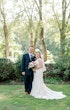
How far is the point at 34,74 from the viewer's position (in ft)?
29.7

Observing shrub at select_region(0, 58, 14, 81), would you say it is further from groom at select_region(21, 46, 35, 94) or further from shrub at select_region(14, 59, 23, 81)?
groom at select_region(21, 46, 35, 94)

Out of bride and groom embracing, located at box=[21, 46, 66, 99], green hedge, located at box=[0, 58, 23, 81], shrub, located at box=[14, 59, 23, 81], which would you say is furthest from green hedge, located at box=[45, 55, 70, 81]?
bride and groom embracing, located at box=[21, 46, 66, 99]

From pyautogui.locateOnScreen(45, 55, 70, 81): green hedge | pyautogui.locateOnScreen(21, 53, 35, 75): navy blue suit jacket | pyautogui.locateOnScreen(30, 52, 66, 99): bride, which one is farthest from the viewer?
pyautogui.locateOnScreen(45, 55, 70, 81): green hedge

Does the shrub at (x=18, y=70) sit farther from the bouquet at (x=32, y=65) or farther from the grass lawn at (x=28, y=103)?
the bouquet at (x=32, y=65)

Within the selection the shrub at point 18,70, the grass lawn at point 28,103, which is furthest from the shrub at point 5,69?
the grass lawn at point 28,103

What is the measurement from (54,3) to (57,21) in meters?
1.78

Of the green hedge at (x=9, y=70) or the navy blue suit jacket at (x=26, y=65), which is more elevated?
the navy blue suit jacket at (x=26, y=65)

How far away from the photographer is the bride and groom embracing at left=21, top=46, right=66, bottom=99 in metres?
8.80

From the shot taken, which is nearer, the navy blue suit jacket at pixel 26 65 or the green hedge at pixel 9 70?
the navy blue suit jacket at pixel 26 65

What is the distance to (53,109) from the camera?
673 centimetres

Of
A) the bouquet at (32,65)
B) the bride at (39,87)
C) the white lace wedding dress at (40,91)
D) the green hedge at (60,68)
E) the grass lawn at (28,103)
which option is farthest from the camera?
the green hedge at (60,68)

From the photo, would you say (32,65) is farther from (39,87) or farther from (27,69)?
(39,87)

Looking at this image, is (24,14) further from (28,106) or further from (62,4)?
(28,106)

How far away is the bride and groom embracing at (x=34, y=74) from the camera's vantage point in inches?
346
